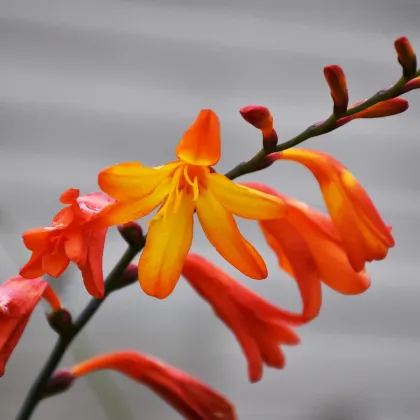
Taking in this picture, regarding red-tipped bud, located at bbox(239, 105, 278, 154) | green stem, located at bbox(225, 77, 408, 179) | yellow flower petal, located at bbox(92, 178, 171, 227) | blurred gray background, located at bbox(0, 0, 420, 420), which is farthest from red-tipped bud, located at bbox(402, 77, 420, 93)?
blurred gray background, located at bbox(0, 0, 420, 420)

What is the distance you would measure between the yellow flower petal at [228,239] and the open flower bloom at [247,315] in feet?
0.75

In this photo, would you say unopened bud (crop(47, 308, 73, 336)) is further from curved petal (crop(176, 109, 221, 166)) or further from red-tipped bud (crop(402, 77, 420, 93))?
red-tipped bud (crop(402, 77, 420, 93))

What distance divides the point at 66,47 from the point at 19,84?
16 cm

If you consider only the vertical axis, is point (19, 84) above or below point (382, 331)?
above

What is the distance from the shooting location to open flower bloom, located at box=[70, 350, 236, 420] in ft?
2.90

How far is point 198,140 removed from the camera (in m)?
0.61

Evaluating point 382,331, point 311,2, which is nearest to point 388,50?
point 311,2

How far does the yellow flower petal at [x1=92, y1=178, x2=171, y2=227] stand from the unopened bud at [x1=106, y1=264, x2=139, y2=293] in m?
0.16

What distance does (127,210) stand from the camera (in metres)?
0.64

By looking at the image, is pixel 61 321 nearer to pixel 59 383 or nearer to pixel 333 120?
pixel 59 383

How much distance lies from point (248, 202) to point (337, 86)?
4.6 inches

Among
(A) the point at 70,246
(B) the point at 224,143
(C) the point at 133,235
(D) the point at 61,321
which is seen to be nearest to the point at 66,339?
(D) the point at 61,321

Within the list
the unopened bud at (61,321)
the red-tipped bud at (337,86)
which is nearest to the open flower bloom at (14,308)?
the unopened bud at (61,321)

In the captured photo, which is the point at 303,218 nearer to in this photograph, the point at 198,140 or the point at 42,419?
the point at 198,140
